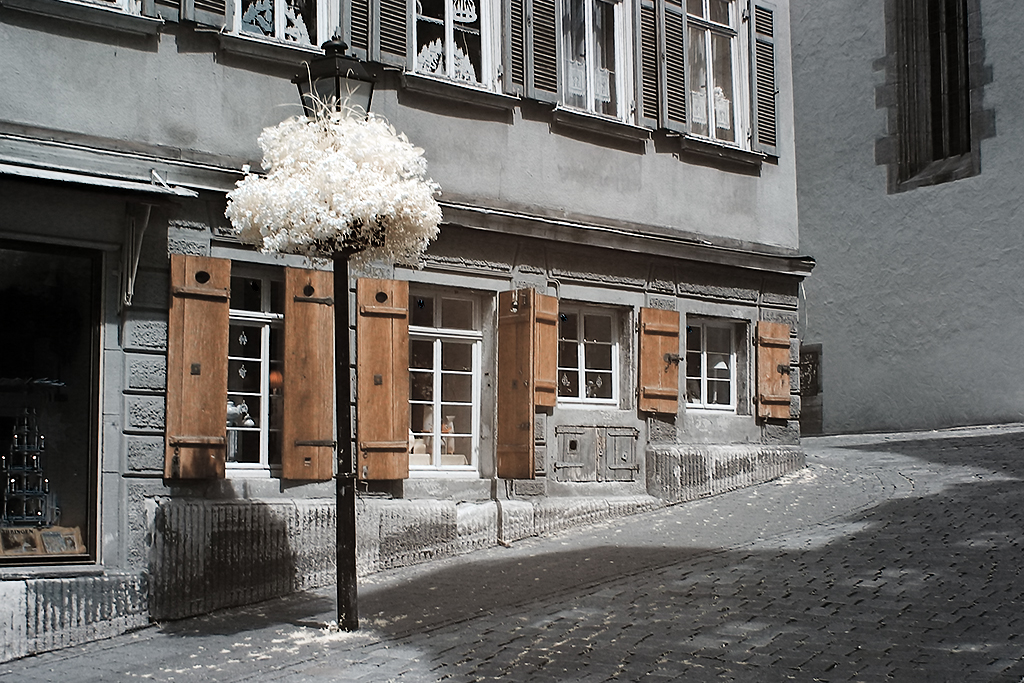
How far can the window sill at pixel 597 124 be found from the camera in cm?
1261

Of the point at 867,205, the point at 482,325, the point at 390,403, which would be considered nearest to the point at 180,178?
the point at 390,403

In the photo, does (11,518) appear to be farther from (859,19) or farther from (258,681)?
(859,19)

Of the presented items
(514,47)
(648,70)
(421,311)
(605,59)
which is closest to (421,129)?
(514,47)

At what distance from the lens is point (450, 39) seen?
1188 centimetres

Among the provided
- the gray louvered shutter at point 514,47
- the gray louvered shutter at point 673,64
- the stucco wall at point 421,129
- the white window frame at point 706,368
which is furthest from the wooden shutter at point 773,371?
the gray louvered shutter at point 514,47

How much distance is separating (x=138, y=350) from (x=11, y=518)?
151 cm

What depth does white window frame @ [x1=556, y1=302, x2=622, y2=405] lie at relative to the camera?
502 inches

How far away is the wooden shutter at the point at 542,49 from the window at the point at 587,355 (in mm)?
2178

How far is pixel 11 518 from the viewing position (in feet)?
29.2

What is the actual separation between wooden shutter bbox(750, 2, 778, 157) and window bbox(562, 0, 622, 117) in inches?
84.7

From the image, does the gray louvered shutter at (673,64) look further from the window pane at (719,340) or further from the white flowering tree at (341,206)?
the white flowering tree at (341,206)

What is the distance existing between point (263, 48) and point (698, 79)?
5.74 m

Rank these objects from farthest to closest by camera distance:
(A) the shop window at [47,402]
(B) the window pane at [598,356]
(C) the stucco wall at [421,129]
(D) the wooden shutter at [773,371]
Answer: (D) the wooden shutter at [773,371], (B) the window pane at [598,356], (C) the stucco wall at [421,129], (A) the shop window at [47,402]

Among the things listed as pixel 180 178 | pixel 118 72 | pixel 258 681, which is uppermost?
pixel 118 72
